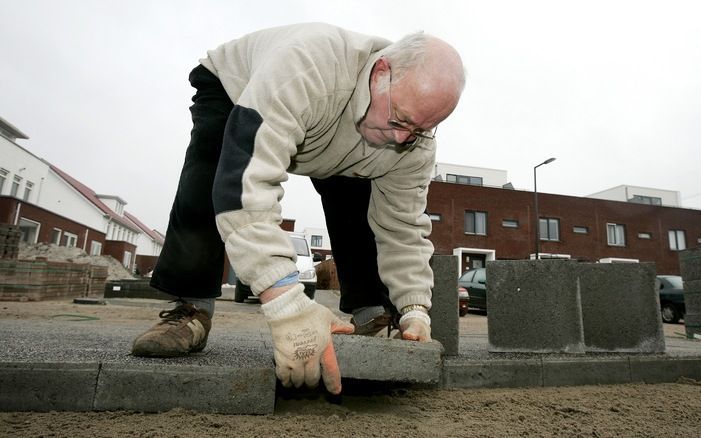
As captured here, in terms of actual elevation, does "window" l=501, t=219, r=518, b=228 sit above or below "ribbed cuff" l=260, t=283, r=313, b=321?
above

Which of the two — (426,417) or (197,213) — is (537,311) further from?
(197,213)

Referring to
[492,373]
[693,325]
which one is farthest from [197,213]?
[693,325]

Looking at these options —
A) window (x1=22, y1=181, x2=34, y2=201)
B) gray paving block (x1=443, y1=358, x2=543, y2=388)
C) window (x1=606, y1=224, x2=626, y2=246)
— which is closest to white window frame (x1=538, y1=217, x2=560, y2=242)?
window (x1=606, y1=224, x2=626, y2=246)

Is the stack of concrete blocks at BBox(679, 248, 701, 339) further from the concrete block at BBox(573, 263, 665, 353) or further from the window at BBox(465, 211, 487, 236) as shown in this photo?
the window at BBox(465, 211, 487, 236)

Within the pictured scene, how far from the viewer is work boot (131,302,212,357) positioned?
1758 mm

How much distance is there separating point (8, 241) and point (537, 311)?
1404 centimetres

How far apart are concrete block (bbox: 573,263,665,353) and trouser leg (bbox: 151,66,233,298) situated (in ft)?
8.63

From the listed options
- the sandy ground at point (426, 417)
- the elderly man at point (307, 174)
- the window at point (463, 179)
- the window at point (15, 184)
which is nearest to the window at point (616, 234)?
the window at point (463, 179)

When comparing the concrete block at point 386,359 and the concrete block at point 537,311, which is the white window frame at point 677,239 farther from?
the concrete block at point 386,359

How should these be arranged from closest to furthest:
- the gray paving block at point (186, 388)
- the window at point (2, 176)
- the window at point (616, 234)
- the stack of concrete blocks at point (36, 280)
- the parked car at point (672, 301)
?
the gray paving block at point (186, 388) → the stack of concrete blocks at point (36, 280) → the parked car at point (672, 301) → the window at point (2, 176) → the window at point (616, 234)

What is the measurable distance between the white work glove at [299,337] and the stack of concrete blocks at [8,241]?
13.5 m

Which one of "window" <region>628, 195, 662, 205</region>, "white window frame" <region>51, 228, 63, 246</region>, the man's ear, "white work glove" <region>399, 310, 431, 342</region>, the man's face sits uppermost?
"window" <region>628, 195, 662, 205</region>

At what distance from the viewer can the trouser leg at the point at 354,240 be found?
254cm

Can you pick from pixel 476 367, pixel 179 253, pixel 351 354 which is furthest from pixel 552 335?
pixel 179 253
